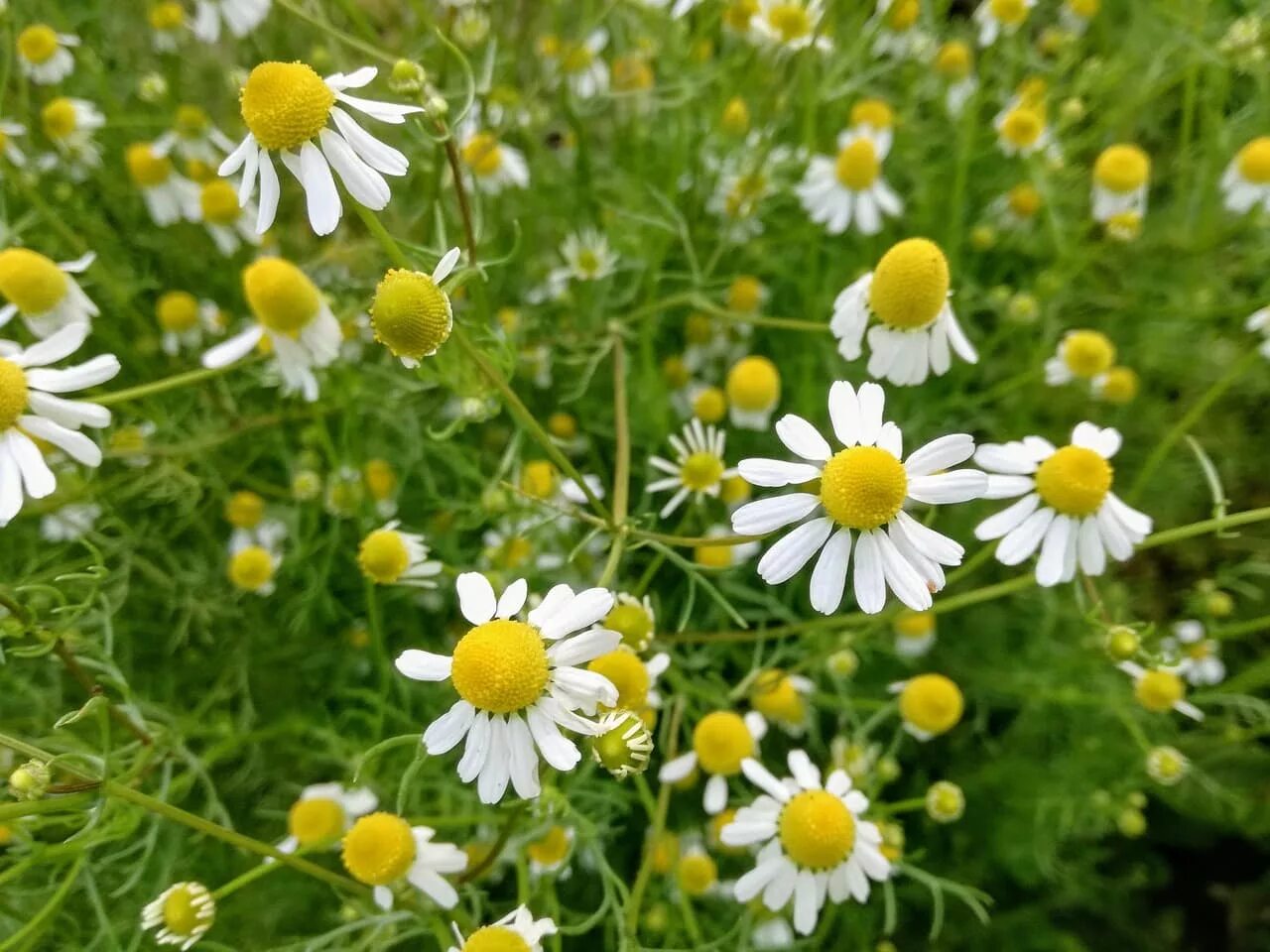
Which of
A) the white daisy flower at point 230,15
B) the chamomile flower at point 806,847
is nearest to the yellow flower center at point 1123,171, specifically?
the chamomile flower at point 806,847

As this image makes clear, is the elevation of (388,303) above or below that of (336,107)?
below

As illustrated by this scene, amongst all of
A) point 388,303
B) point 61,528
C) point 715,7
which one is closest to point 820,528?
point 388,303

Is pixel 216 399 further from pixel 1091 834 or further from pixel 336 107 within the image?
pixel 1091 834

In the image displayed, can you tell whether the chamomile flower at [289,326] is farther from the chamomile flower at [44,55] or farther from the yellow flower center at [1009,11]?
the yellow flower center at [1009,11]

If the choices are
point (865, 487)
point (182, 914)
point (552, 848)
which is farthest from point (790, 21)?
point (182, 914)

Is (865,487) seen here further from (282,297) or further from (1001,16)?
(1001,16)
